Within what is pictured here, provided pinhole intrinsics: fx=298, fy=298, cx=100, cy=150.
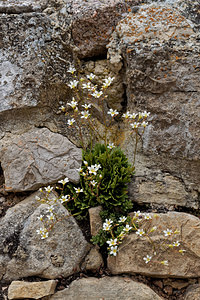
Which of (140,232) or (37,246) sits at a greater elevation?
(140,232)

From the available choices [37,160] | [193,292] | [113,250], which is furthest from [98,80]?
[193,292]

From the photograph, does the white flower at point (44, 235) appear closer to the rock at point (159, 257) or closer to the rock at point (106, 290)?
the rock at point (106, 290)

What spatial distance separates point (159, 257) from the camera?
9.53ft

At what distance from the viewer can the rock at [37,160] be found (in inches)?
125

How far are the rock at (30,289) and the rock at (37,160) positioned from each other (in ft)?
3.08

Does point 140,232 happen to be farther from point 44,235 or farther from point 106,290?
point 44,235

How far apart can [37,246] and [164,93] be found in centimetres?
207

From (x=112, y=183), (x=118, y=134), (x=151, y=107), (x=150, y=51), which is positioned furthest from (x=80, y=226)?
(x=150, y=51)

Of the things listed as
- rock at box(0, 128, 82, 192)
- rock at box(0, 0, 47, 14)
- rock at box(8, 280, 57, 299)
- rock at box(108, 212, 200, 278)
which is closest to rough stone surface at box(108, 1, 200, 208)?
rock at box(108, 212, 200, 278)

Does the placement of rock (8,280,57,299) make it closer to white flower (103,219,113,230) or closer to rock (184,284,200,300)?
white flower (103,219,113,230)

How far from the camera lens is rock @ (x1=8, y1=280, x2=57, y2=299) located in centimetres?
273

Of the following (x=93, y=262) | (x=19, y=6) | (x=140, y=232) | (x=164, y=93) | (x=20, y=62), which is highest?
(x=19, y=6)

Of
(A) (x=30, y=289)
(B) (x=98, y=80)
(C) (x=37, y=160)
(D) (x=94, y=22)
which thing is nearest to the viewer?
(A) (x=30, y=289)

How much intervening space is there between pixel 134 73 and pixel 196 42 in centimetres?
72
